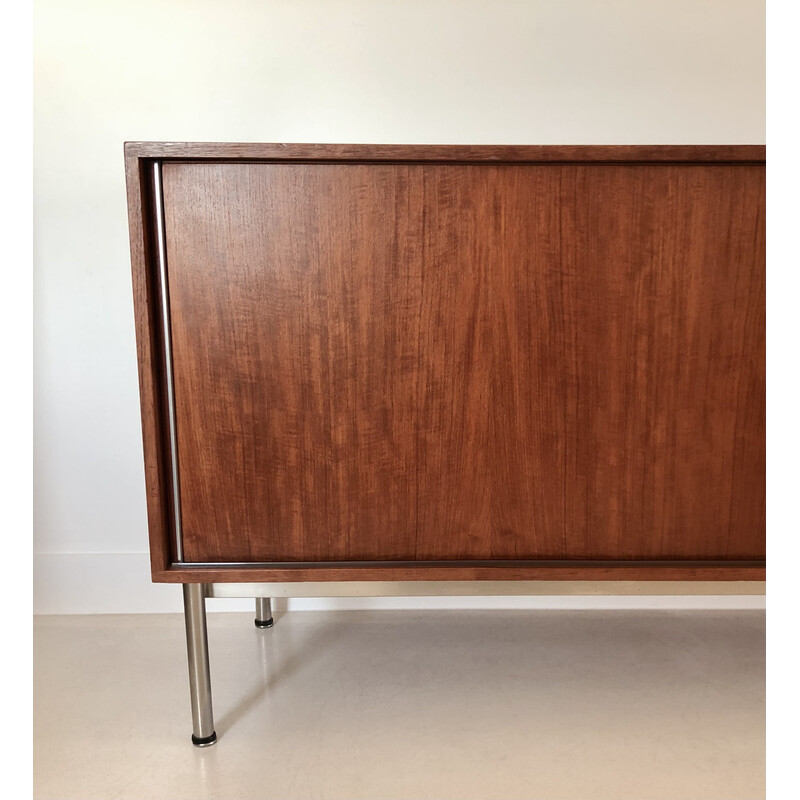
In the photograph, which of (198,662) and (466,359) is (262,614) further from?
(466,359)

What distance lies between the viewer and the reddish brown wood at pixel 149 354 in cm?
108

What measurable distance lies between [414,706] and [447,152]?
Answer: 100 centimetres

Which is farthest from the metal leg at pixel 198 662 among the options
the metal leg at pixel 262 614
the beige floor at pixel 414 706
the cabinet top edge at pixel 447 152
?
the cabinet top edge at pixel 447 152

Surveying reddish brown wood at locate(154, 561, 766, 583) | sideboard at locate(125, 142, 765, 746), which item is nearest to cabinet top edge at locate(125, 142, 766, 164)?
sideboard at locate(125, 142, 765, 746)

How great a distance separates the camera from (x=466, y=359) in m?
1.12

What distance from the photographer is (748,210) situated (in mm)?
1091

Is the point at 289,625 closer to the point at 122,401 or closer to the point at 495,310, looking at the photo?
the point at 122,401

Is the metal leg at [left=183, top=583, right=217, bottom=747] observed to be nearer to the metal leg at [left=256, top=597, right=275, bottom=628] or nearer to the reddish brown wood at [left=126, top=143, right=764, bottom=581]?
the reddish brown wood at [left=126, top=143, right=764, bottom=581]

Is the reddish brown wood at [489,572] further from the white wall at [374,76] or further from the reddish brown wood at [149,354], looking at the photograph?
the white wall at [374,76]

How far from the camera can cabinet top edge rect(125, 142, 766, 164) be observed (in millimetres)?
1063

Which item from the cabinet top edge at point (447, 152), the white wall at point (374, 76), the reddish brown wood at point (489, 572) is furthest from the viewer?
the white wall at point (374, 76)

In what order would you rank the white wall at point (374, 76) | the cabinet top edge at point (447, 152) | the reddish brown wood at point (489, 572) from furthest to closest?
the white wall at point (374, 76)
the reddish brown wood at point (489, 572)
the cabinet top edge at point (447, 152)
